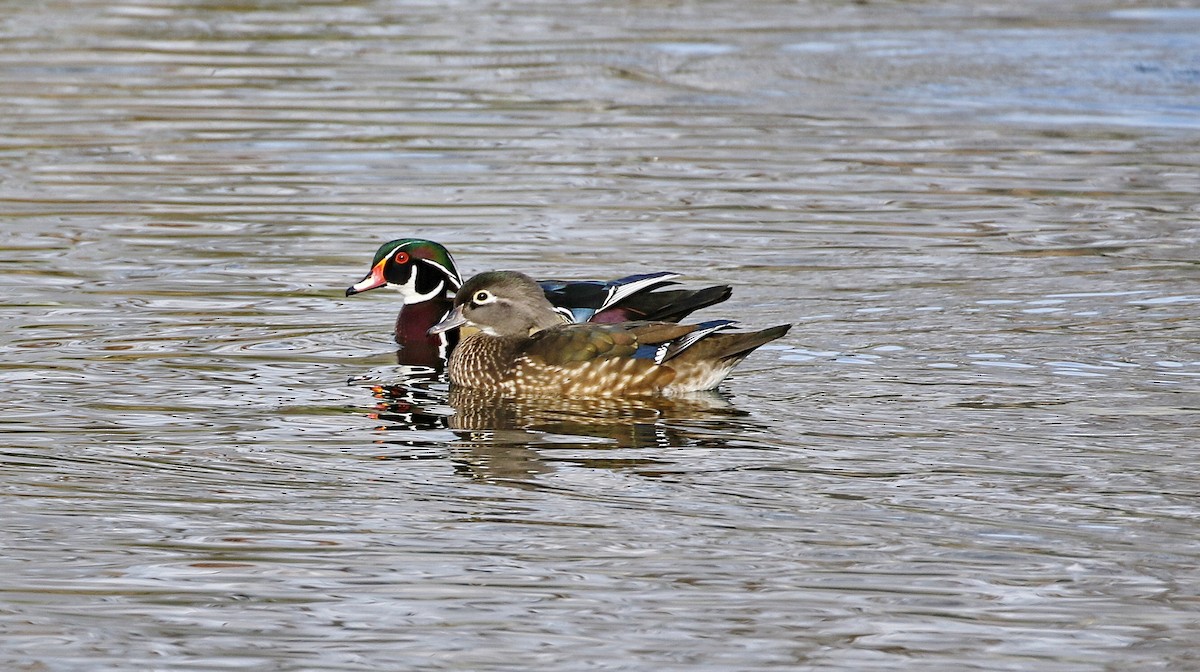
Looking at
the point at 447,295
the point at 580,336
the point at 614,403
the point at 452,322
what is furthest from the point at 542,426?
the point at 447,295

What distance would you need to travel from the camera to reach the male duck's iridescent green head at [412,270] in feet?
34.5

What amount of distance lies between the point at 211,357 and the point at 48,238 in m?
3.42

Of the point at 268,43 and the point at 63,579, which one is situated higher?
the point at 268,43

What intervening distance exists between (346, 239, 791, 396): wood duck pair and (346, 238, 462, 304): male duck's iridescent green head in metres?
0.06

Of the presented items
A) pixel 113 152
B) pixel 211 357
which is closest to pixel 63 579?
pixel 211 357

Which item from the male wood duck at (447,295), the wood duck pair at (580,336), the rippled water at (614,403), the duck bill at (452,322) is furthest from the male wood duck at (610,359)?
the male wood duck at (447,295)

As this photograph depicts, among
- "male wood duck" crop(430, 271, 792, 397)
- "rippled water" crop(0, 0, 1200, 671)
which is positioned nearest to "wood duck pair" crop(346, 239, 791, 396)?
"male wood duck" crop(430, 271, 792, 397)

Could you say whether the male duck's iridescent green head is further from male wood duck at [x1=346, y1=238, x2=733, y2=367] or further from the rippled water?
the rippled water

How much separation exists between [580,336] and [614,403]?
35 centimetres

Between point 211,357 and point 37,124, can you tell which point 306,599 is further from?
point 37,124

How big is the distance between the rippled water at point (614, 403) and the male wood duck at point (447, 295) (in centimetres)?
34

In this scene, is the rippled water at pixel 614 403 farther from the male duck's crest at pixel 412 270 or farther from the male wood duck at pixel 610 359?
the male duck's crest at pixel 412 270

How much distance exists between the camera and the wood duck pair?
889cm

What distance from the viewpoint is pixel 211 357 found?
963cm
